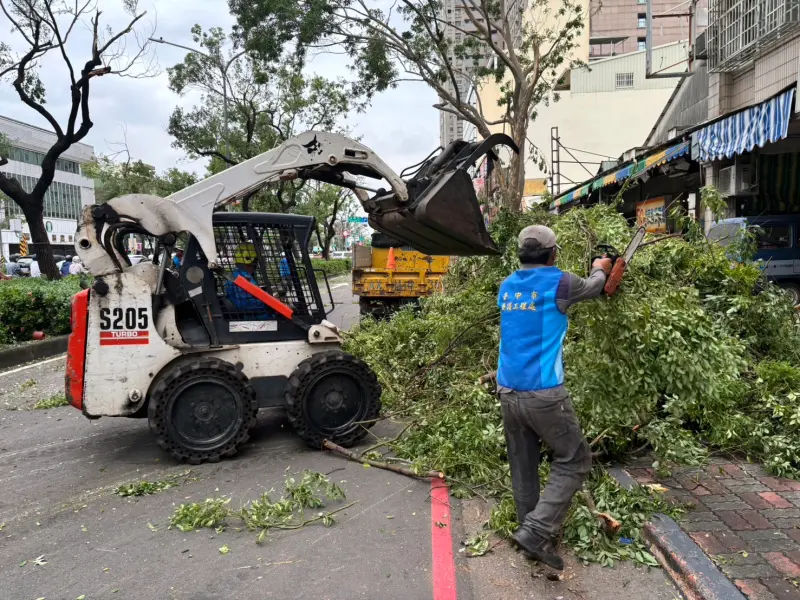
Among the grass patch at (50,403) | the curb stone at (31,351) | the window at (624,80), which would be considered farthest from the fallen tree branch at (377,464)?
the window at (624,80)

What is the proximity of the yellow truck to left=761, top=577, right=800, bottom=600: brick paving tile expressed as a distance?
10.7 metres

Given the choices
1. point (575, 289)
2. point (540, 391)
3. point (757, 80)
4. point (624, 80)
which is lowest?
point (540, 391)

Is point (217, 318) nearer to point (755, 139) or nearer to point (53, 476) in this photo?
point (53, 476)

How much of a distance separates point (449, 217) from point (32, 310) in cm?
1046

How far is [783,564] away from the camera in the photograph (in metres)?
3.37

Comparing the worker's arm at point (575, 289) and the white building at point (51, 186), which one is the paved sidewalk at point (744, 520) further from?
the white building at point (51, 186)

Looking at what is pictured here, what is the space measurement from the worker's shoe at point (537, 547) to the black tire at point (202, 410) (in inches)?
115

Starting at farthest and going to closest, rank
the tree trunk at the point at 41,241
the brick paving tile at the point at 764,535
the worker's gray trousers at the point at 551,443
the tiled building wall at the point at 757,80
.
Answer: the tree trunk at the point at 41,241
the tiled building wall at the point at 757,80
the brick paving tile at the point at 764,535
the worker's gray trousers at the point at 551,443

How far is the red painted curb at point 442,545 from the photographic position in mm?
3465

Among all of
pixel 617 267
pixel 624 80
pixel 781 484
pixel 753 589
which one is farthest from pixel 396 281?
pixel 624 80

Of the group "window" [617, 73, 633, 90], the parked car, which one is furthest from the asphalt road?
"window" [617, 73, 633, 90]

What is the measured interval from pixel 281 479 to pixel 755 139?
8711 mm

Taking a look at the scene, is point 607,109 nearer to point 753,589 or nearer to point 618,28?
point 618,28

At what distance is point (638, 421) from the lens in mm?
4629
